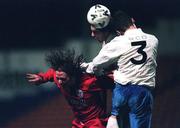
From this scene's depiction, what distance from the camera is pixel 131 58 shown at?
9.02 m

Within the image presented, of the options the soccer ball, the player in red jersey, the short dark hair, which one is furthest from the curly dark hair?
the short dark hair

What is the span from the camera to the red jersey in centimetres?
934

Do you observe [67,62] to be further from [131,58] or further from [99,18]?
[131,58]

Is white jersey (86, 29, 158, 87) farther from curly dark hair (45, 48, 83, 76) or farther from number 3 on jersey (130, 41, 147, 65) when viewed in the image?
curly dark hair (45, 48, 83, 76)

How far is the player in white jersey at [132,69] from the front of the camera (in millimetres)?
9008

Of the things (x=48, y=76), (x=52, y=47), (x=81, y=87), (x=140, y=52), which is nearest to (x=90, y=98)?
(x=81, y=87)

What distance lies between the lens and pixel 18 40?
55.1 feet

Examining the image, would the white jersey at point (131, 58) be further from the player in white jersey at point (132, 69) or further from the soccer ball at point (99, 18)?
the soccer ball at point (99, 18)

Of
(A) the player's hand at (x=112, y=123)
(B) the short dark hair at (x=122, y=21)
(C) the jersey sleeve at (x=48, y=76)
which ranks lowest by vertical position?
(A) the player's hand at (x=112, y=123)

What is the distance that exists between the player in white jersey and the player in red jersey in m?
0.26

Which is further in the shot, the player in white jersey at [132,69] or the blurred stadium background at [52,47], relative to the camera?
the blurred stadium background at [52,47]

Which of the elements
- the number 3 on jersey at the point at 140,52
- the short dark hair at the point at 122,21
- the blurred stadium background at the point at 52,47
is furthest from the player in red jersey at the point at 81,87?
the blurred stadium background at the point at 52,47

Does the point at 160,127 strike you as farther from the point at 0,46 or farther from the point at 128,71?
the point at 128,71

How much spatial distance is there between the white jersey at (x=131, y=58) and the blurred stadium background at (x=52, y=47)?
220 inches
